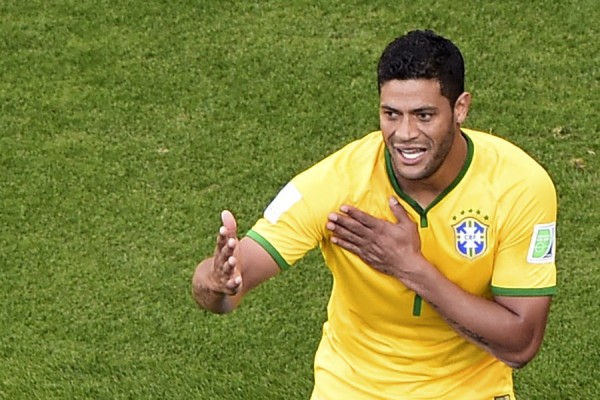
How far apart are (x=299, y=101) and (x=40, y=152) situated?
5.45ft

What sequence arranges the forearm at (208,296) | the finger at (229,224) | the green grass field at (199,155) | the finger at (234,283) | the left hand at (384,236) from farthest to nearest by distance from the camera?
the green grass field at (199,155) < the left hand at (384,236) < the forearm at (208,296) < the finger at (234,283) < the finger at (229,224)

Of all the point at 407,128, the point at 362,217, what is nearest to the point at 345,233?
the point at 362,217

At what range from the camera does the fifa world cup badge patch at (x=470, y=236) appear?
4441mm

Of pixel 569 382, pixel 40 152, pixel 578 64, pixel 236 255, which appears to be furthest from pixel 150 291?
pixel 578 64

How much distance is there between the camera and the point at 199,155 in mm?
7902

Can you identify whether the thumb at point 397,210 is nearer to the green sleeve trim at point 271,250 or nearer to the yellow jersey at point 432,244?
the yellow jersey at point 432,244

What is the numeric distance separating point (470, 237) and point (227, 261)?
90 centimetres

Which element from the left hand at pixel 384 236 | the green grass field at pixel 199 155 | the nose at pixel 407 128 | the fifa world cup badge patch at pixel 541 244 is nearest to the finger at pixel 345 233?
the left hand at pixel 384 236

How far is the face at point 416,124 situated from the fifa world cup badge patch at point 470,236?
0.74 feet

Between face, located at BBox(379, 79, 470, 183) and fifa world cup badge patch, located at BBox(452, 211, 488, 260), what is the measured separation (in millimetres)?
227

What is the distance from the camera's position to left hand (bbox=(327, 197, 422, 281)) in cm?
436

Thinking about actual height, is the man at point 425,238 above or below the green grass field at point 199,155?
above

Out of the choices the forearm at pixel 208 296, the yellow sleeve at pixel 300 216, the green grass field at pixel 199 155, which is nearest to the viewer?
the forearm at pixel 208 296

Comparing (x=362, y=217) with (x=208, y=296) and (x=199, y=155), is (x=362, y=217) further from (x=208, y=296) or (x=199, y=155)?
(x=199, y=155)
